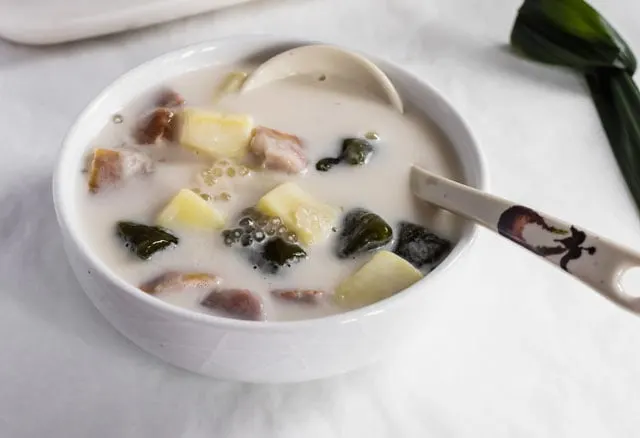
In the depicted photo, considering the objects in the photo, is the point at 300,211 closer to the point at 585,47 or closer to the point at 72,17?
the point at 72,17

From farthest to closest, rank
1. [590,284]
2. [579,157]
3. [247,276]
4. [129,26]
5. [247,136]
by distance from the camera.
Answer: [129,26] < [579,157] < [247,136] < [247,276] < [590,284]

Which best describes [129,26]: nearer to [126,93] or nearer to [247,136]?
[126,93]

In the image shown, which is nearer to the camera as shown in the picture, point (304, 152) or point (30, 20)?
point (304, 152)

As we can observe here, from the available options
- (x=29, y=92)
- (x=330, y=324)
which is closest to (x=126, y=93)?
(x=29, y=92)

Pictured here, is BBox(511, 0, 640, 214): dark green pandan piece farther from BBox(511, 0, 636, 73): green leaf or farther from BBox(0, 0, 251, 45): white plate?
BBox(0, 0, 251, 45): white plate

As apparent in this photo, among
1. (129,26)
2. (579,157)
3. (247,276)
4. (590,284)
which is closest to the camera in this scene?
(590,284)

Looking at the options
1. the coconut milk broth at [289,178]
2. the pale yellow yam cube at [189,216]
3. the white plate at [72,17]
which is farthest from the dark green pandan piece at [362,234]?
the white plate at [72,17]

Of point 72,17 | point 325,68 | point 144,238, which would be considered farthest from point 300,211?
point 72,17
